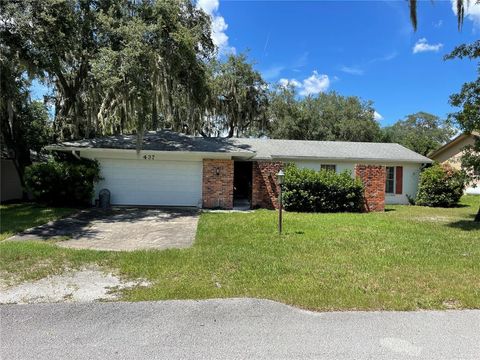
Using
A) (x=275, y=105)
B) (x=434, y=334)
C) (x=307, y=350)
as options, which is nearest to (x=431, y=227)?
(x=434, y=334)

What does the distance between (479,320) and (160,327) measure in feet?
10.7

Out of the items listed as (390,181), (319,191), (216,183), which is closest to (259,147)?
(216,183)

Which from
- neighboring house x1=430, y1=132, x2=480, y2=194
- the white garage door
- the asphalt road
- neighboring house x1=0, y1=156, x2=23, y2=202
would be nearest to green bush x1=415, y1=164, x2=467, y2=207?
neighboring house x1=430, y1=132, x2=480, y2=194

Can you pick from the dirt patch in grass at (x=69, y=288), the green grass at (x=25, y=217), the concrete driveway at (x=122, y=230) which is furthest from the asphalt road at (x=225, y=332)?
the green grass at (x=25, y=217)

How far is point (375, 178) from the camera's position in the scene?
14836 mm

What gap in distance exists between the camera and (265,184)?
1514cm

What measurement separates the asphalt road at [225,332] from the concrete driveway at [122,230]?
351 cm

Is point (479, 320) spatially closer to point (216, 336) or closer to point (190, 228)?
point (216, 336)

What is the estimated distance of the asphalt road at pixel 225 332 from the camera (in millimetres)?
3369

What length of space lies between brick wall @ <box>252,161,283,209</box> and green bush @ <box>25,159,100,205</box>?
19.7 feet

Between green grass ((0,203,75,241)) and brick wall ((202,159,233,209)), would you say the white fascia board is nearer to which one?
brick wall ((202,159,233,209))

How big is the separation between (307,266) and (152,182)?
9.87m

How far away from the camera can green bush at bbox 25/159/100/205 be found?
44.8ft

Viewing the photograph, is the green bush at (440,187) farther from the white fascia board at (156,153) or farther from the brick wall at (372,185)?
the white fascia board at (156,153)
